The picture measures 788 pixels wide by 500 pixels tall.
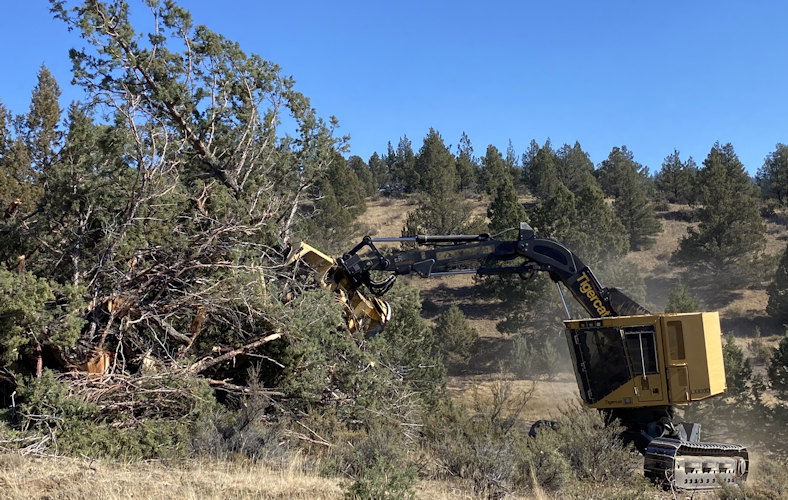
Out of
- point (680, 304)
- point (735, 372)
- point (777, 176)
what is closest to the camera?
point (735, 372)

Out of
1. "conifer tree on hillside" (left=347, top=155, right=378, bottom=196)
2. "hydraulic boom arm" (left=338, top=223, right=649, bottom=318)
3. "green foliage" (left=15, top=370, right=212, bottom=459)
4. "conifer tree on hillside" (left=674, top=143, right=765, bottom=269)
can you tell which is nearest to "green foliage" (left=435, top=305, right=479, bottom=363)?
"conifer tree on hillside" (left=674, top=143, right=765, bottom=269)

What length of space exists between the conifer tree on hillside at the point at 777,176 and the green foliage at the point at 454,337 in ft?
114

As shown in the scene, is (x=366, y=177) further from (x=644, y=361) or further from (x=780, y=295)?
(x=644, y=361)

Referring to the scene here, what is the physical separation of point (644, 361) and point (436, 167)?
109ft

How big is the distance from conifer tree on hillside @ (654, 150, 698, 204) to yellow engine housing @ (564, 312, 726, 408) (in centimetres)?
4713

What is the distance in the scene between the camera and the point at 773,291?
107 feet

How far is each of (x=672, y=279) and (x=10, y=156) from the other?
115 feet

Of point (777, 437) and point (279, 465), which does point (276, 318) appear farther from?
point (777, 437)

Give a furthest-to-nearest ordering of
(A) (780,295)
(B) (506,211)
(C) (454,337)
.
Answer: (B) (506,211) < (A) (780,295) < (C) (454,337)

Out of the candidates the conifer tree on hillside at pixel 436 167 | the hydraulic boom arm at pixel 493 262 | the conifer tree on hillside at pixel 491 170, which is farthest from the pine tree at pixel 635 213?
the hydraulic boom arm at pixel 493 262

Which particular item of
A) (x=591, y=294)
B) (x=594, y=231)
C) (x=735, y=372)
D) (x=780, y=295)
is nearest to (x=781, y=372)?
(x=735, y=372)

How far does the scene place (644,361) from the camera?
9805 millimetres

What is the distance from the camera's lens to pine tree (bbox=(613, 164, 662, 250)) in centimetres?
4350

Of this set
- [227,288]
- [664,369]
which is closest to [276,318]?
[227,288]
